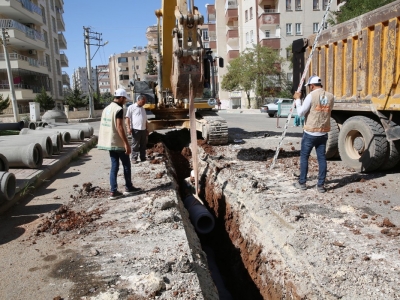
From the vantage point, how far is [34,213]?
207 inches

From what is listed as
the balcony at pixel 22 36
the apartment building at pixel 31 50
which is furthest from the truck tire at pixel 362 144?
the balcony at pixel 22 36

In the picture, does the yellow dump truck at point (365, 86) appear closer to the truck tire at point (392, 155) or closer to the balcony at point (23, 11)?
the truck tire at point (392, 155)

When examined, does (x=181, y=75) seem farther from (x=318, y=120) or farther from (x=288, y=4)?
(x=288, y=4)

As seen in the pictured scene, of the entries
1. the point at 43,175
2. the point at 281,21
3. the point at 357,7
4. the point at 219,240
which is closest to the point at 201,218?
the point at 219,240

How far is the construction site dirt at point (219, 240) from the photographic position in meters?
3.30

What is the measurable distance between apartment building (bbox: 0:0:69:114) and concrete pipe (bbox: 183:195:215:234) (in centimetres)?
2885

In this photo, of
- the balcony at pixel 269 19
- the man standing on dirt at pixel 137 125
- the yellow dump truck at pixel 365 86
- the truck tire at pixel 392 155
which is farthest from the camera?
the balcony at pixel 269 19

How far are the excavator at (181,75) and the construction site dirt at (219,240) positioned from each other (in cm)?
235

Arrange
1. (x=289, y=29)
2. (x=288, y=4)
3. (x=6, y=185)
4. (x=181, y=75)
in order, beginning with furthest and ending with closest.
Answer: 1. (x=289, y=29)
2. (x=288, y=4)
3. (x=181, y=75)
4. (x=6, y=185)

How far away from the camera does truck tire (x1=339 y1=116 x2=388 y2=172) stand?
648 centimetres

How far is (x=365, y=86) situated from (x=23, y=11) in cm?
3594

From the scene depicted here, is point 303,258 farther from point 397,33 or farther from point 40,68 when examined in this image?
point 40,68

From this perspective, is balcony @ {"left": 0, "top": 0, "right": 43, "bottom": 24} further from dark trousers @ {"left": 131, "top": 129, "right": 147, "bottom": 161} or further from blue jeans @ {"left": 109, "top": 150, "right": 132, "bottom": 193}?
blue jeans @ {"left": 109, "top": 150, "right": 132, "bottom": 193}

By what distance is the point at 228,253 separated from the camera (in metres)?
6.05
